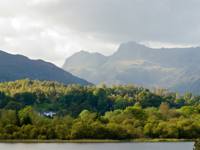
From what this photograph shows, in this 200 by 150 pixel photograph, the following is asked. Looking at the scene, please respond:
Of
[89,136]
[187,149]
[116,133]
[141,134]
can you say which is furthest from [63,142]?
[187,149]

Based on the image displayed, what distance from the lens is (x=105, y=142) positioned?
11425cm

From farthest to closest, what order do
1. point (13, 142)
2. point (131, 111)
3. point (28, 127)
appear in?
point (131, 111)
point (28, 127)
point (13, 142)

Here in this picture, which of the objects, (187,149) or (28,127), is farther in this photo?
(28,127)

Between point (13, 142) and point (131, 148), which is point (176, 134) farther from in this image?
point (13, 142)

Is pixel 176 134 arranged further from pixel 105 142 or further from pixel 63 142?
pixel 63 142

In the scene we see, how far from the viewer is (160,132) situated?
125500 millimetres

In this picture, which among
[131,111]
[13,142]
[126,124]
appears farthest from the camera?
[131,111]

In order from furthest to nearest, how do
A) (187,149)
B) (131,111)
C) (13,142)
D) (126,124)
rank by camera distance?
1. (131,111)
2. (126,124)
3. (13,142)
4. (187,149)

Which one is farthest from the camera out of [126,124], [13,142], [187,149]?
[126,124]

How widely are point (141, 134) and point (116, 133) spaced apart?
1113 cm

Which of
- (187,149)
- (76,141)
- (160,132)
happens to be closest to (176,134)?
(160,132)

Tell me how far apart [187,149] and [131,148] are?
57.1 ft

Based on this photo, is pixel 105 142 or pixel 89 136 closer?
pixel 105 142

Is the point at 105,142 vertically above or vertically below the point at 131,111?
below
